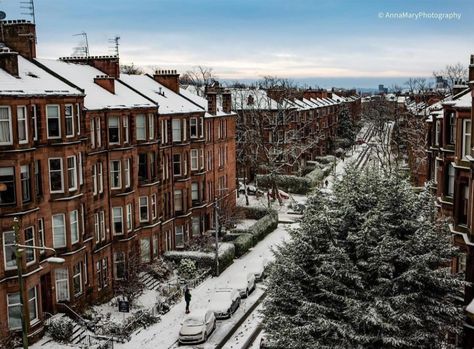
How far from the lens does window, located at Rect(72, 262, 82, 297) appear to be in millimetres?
29828

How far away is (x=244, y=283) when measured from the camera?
36.4m

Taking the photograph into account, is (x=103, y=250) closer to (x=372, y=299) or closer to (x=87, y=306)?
(x=87, y=306)

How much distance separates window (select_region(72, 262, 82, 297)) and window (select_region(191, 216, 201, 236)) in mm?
15985

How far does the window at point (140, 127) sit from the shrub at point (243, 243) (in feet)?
37.3

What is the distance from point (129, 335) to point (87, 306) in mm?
4095

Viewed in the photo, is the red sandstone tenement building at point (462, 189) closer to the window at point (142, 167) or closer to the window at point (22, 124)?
the window at point (142, 167)

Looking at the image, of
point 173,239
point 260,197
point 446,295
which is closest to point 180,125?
point 173,239

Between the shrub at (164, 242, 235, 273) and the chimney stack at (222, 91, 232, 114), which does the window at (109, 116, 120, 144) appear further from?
the chimney stack at (222, 91, 232, 114)

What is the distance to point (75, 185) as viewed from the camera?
97.7 ft

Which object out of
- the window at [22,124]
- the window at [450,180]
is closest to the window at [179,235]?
the window at [22,124]

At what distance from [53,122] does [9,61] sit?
3.70 metres

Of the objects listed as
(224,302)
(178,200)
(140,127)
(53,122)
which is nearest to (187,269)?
(224,302)

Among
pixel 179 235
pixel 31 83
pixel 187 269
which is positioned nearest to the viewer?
pixel 31 83

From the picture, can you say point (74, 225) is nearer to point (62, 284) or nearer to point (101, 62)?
point (62, 284)
